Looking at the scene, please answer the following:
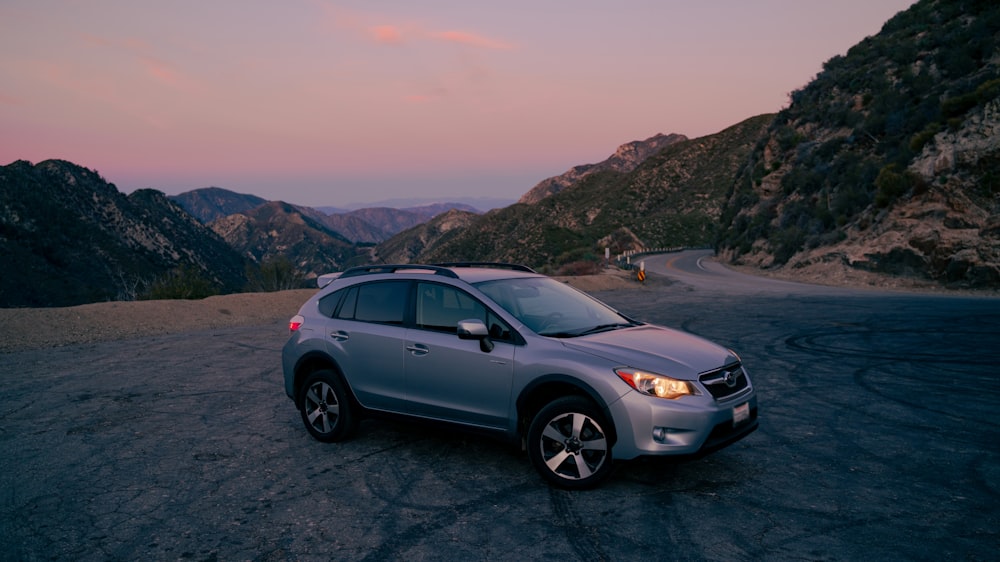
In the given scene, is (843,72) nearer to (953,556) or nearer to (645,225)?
(645,225)

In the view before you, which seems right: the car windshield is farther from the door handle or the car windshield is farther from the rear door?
the rear door

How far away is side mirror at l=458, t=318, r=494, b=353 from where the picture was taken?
5.05m

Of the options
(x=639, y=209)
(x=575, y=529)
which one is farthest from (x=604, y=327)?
(x=639, y=209)

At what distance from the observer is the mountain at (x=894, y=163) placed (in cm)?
2302

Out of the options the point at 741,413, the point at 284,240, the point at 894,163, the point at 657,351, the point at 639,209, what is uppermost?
the point at 639,209

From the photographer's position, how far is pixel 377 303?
621 centimetres

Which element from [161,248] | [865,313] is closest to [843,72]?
[865,313]

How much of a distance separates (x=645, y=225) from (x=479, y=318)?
267ft

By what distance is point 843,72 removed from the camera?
43250 millimetres

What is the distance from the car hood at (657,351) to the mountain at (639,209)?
67.5 metres

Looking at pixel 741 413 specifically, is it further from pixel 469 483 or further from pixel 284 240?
pixel 284 240

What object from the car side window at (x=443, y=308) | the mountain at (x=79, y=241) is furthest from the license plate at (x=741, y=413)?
the mountain at (x=79, y=241)

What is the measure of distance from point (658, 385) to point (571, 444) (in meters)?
0.80

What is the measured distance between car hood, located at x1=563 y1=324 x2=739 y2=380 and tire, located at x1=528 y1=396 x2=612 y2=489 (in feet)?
1.41
